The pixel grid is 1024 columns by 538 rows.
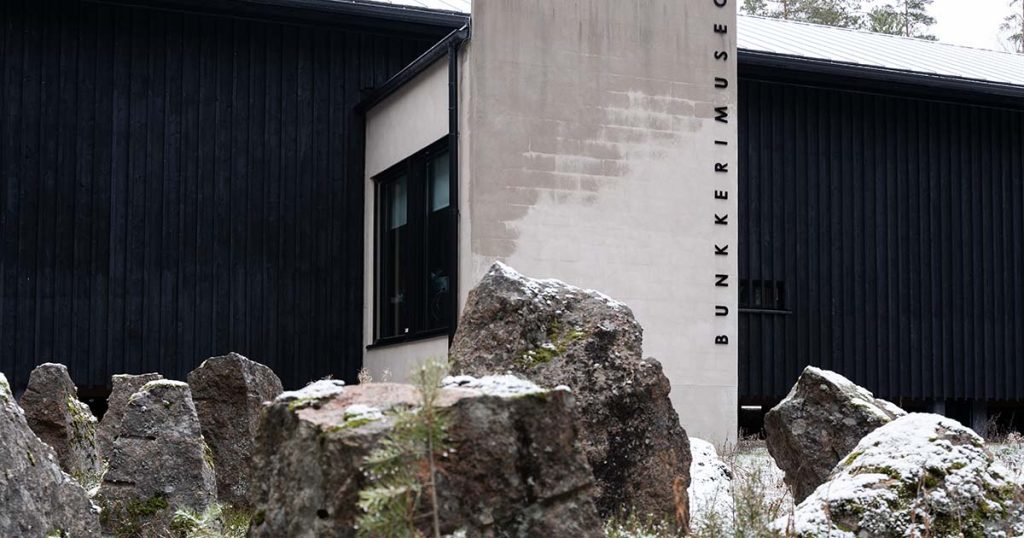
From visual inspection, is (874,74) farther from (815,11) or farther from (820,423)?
(815,11)

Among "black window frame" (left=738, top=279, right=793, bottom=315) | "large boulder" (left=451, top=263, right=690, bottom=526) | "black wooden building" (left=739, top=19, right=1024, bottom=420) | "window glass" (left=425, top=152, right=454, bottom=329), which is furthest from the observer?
"black wooden building" (left=739, top=19, right=1024, bottom=420)

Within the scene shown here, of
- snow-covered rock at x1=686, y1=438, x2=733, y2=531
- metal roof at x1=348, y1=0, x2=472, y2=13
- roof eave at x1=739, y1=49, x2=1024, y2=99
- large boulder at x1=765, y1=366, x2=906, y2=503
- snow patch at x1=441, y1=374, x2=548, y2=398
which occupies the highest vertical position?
metal roof at x1=348, y1=0, x2=472, y2=13

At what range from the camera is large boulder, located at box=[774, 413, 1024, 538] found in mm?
5742

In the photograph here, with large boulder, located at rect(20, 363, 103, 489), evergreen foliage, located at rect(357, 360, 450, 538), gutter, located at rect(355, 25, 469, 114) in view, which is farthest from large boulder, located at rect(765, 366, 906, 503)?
gutter, located at rect(355, 25, 469, 114)

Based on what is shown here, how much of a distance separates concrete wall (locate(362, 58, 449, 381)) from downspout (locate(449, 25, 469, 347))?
0.68 feet

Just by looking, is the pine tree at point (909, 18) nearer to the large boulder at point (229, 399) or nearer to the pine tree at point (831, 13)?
the pine tree at point (831, 13)

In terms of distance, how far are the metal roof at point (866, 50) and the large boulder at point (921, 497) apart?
46.7 ft

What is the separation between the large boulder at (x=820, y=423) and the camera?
31.9 ft

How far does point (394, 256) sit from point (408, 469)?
1430 cm

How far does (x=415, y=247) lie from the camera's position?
17.8m

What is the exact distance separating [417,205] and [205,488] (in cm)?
849

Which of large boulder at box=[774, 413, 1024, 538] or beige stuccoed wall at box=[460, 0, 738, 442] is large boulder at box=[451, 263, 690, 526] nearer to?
large boulder at box=[774, 413, 1024, 538]

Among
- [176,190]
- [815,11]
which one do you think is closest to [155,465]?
[176,190]

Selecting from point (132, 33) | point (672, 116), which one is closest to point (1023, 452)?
point (672, 116)
